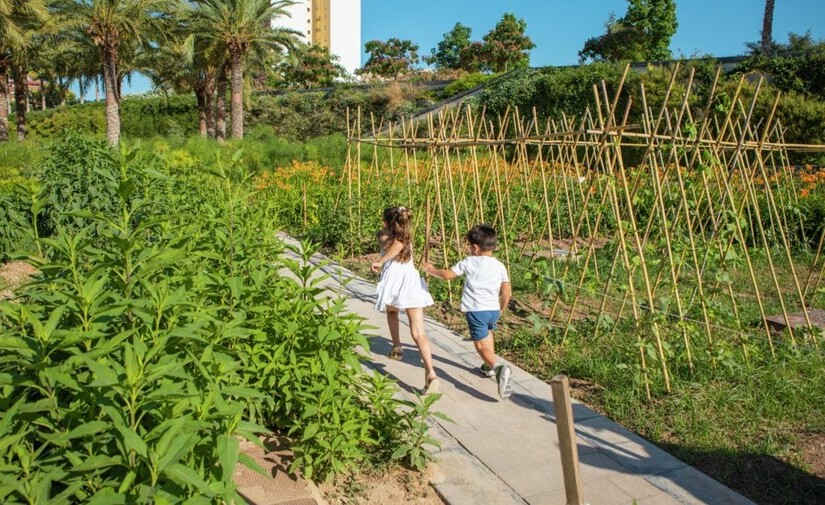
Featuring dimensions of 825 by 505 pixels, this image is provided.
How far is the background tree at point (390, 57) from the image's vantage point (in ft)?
190

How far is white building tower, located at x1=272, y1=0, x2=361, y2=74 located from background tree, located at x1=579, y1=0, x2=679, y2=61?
54.0m

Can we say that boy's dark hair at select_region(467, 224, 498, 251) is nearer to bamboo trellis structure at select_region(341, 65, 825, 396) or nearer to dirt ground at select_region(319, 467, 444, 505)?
bamboo trellis structure at select_region(341, 65, 825, 396)

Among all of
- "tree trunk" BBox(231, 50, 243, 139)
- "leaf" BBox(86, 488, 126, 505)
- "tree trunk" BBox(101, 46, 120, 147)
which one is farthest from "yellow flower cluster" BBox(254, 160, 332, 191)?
"tree trunk" BBox(231, 50, 243, 139)

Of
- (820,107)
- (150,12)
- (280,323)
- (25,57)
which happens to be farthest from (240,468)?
(25,57)

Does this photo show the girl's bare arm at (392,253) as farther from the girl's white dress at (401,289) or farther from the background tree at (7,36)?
the background tree at (7,36)

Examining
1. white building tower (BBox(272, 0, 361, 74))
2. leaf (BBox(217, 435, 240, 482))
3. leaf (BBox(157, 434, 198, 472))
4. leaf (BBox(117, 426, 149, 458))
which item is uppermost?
white building tower (BBox(272, 0, 361, 74))

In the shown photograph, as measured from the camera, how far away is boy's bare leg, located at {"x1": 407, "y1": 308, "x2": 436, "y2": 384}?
4.77 metres

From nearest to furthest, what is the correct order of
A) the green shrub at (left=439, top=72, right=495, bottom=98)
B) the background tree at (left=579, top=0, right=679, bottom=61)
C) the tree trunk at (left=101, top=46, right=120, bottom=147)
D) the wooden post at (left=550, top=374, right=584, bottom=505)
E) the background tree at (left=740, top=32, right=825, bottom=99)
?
the wooden post at (left=550, top=374, right=584, bottom=505) < the background tree at (left=740, top=32, right=825, bottom=99) < the tree trunk at (left=101, top=46, right=120, bottom=147) < the green shrub at (left=439, top=72, right=495, bottom=98) < the background tree at (left=579, top=0, right=679, bottom=61)

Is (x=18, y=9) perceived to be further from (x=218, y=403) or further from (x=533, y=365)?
(x=218, y=403)

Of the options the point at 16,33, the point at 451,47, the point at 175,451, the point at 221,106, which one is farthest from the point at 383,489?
the point at 451,47

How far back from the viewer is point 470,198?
11.6m

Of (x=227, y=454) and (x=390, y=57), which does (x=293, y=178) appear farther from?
(x=390, y=57)

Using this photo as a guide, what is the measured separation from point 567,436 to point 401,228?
3.63 meters

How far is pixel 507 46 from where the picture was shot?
53.8m
